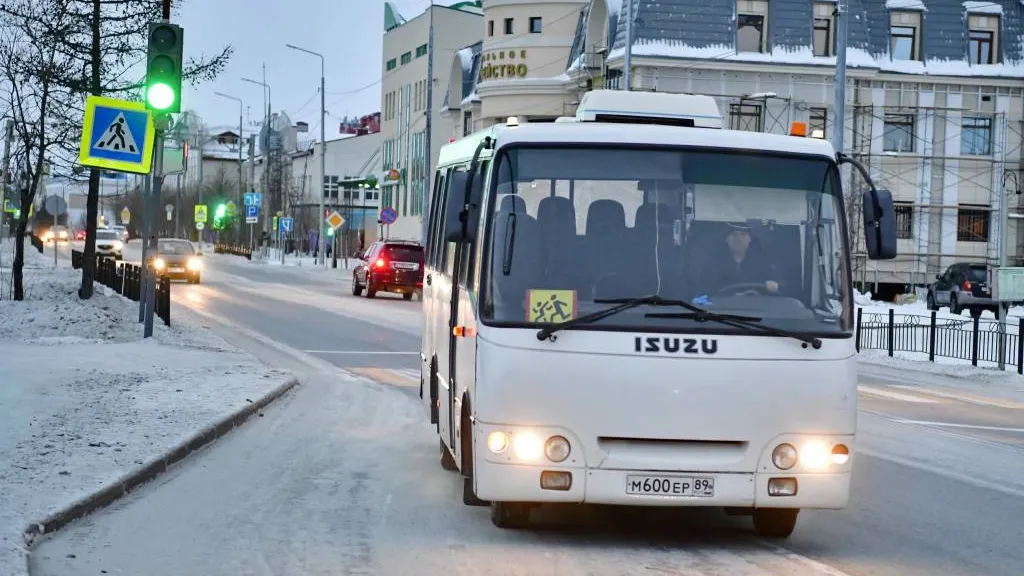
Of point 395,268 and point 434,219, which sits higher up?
point 434,219

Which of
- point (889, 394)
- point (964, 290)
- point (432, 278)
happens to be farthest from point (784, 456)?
point (964, 290)

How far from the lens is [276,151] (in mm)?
102000

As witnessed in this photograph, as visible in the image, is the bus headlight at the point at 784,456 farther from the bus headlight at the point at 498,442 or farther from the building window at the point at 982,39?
the building window at the point at 982,39

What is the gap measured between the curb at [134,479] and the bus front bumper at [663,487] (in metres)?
2.45

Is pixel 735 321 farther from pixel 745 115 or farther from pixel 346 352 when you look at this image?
pixel 745 115

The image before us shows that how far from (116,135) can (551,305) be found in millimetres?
11790

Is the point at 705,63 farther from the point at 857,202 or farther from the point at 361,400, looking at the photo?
the point at 361,400

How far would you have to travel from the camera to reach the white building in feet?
305

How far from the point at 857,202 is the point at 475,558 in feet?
153

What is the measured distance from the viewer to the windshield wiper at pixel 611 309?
26.8ft

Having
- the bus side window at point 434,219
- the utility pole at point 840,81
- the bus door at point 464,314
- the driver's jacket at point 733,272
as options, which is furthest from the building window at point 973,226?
the driver's jacket at point 733,272

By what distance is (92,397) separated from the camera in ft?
48.9

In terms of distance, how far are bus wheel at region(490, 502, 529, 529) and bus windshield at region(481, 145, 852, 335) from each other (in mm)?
1125

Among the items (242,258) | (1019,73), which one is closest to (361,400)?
(1019,73)
